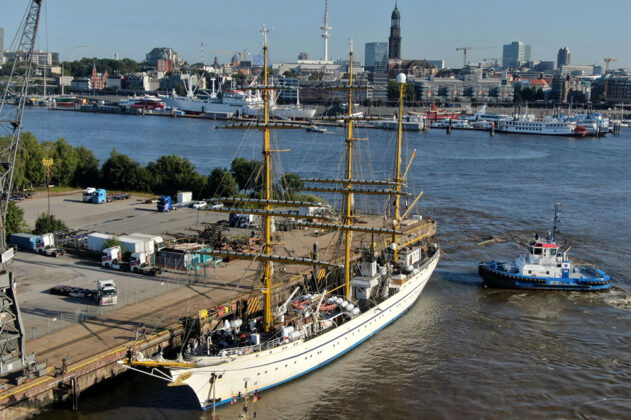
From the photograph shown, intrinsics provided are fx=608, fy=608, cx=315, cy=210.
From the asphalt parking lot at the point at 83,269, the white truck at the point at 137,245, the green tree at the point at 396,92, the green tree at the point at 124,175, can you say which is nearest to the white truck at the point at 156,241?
the white truck at the point at 137,245

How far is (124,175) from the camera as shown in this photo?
39.8 m

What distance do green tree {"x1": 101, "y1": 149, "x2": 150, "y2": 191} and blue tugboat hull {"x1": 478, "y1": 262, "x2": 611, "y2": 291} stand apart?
927 inches

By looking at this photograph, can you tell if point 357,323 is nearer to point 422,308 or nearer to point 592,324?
point 422,308

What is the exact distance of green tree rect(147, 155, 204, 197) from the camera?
3872cm

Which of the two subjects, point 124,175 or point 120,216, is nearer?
point 120,216

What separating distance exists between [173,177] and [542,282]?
936 inches

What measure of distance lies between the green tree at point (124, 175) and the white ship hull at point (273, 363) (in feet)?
78.7

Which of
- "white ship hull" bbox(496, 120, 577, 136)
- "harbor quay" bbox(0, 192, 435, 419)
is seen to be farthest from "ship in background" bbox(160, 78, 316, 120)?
"harbor quay" bbox(0, 192, 435, 419)

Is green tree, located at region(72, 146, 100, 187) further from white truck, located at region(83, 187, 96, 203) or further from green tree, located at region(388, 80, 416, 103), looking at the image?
green tree, located at region(388, 80, 416, 103)

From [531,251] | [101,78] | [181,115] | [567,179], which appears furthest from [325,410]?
[101,78]

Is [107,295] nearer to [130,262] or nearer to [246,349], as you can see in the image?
[130,262]

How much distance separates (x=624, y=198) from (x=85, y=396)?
42626 mm

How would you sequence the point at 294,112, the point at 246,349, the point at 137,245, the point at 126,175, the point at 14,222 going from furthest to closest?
the point at 294,112, the point at 126,175, the point at 14,222, the point at 137,245, the point at 246,349

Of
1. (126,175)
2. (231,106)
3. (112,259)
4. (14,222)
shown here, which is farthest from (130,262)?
(231,106)
